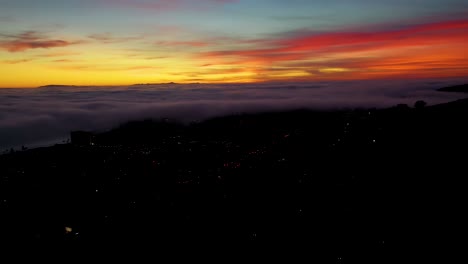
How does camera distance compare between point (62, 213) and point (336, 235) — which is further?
point (62, 213)

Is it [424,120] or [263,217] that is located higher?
[424,120]

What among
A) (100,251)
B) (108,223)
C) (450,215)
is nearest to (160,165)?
(108,223)

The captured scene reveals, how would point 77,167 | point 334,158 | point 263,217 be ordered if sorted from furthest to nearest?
1. point 77,167
2. point 334,158
3. point 263,217

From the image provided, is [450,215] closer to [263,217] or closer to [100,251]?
[263,217]

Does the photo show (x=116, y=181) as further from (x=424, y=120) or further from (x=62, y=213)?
(x=424, y=120)

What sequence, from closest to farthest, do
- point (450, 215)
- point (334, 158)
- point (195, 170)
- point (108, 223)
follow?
1. point (450, 215)
2. point (108, 223)
3. point (334, 158)
4. point (195, 170)

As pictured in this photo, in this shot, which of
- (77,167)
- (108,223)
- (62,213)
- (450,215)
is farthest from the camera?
(77,167)

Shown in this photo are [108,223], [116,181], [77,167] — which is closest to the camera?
[108,223]

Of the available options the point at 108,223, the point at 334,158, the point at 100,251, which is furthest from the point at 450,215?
the point at 334,158

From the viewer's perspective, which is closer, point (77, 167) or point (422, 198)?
point (422, 198)
